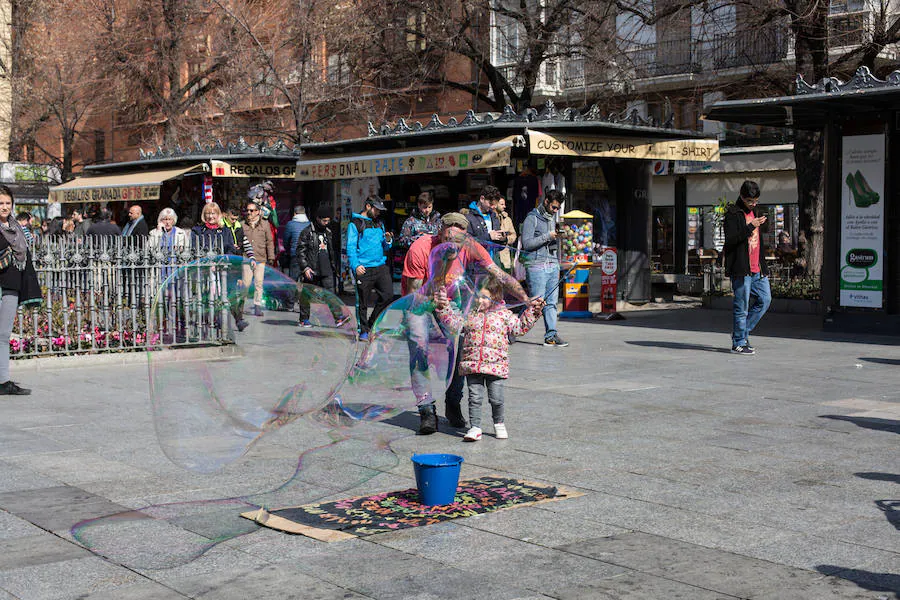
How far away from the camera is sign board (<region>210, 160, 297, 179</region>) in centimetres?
2419

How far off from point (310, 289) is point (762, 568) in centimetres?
271

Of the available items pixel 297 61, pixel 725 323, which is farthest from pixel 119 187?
pixel 725 323

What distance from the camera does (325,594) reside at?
4.45m

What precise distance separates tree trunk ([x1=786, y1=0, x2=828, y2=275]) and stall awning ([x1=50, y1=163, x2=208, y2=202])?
12.4m

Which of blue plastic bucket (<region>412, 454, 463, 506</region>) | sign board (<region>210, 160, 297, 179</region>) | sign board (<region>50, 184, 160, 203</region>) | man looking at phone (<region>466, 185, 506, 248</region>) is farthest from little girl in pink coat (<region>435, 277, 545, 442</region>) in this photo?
sign board (<region>50, 184, 160, 203</region>)

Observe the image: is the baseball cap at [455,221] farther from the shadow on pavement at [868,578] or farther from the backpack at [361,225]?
the backpack at [361,225]

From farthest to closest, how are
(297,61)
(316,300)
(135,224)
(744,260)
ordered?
(297,61), (135,224), (744,260), (316,300)

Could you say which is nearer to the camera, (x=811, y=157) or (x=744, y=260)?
(x=744, y=260)

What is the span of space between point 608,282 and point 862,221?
14.0ft

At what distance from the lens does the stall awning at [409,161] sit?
58.6 ft

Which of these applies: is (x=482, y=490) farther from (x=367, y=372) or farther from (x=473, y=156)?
(x=473, y=156)

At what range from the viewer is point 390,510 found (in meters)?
5.71

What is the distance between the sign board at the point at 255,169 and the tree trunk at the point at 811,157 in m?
10.4

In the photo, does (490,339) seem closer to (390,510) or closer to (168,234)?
(390,510)
